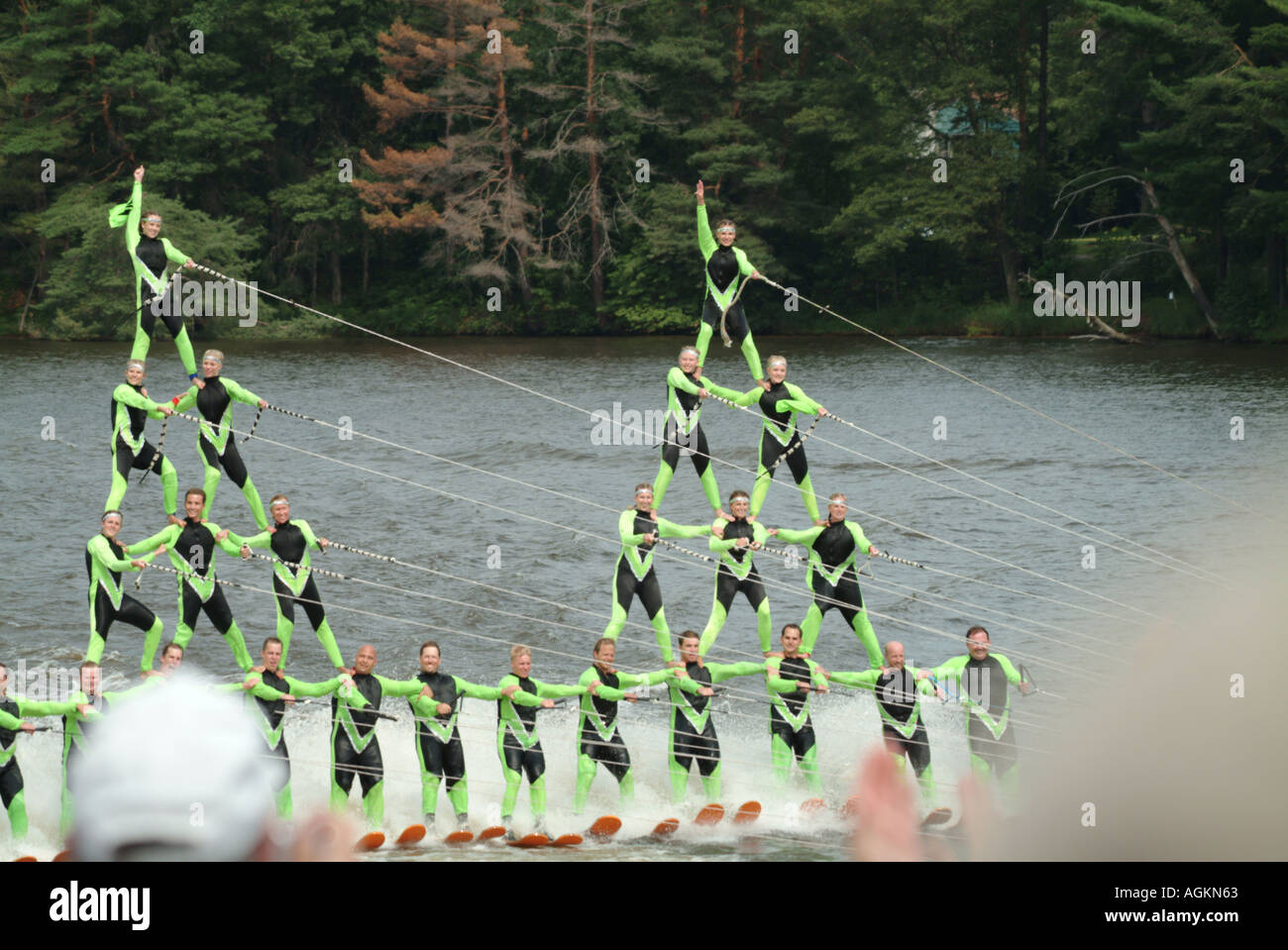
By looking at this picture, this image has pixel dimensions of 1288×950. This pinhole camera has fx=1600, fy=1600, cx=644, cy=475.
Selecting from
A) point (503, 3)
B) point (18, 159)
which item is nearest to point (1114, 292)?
point (503, 3)

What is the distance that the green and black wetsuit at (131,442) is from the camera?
15031 millimetres

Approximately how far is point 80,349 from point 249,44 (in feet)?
38.9

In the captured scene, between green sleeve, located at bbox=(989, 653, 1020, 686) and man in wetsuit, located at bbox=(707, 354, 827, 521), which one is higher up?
man in wetsuit, located at bbox=(707, 354, 827, 521)

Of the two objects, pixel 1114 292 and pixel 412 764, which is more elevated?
pixel 1114 292

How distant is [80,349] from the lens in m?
41.5

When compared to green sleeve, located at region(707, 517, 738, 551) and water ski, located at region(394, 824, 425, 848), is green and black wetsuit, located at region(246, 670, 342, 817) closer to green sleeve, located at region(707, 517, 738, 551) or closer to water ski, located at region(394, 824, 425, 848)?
water ski, located at region(394, 824, 425, 848)

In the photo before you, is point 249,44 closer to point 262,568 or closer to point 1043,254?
point 1043,254

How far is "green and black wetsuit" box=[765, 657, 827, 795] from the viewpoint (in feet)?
43.7

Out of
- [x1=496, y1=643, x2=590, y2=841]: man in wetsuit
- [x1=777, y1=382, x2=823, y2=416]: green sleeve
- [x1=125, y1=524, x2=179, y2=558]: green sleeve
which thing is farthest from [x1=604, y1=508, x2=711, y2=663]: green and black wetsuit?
[x1=125, y1=524, x2=179, y2=558]: green sleeve

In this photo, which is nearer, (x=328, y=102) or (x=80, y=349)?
(x=80, y=349)

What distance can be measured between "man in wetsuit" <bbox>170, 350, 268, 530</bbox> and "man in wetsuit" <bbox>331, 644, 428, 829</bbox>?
2836 millimetres

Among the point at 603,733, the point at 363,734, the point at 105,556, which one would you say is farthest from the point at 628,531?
the point at 105,556

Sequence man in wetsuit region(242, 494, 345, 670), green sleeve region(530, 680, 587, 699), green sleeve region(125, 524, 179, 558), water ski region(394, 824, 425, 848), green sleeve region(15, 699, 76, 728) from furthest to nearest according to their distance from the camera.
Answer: green sleeve region(125, 524, 179, 558) → man in wetsuit region(242, 494, 345, 670) → water ski region(394, 824, 425, 848) → green sleeve region(530, 680, 587, 699) → green sleeve region(15, 699, 76, 728)

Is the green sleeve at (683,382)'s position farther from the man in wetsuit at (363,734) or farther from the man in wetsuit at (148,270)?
the man in wetsuit at (148,270)
